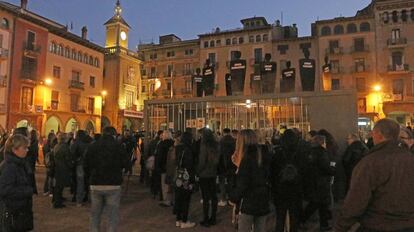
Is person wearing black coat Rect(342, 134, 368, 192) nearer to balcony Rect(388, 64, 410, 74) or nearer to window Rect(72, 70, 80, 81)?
balcony Rect(388, 64, 410, 74)

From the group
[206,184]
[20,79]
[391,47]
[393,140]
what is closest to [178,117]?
[206,184]

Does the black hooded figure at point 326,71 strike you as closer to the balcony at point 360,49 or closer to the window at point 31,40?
the balcony at point 360,49

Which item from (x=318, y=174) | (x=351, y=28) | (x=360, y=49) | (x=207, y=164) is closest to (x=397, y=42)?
(x=360, y=49)

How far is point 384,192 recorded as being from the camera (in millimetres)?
2797

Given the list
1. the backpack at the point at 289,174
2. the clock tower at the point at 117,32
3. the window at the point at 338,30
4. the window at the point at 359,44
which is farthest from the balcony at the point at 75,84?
the backpack at the point at 289,174

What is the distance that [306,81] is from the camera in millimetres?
13219

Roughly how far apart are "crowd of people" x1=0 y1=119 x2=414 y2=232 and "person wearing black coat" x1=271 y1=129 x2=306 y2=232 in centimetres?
1

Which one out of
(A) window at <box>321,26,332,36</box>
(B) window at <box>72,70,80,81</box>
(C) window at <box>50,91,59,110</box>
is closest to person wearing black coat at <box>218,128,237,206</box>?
(C) window at <box>50,91,59,110</box>

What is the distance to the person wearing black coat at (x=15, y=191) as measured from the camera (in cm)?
429

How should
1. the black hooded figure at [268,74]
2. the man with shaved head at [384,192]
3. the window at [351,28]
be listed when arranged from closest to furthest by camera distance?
1. the man with shaved head at [384,192]
2. the black hooded figure at [268,74]
3. the window at [351,28]

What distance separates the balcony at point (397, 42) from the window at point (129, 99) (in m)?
30.9

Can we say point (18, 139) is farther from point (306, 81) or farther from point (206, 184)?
point (306, 81)

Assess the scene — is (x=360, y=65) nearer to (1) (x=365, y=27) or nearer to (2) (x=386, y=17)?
(1) (x=365, y=27)

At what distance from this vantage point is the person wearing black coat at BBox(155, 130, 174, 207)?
8499mm
